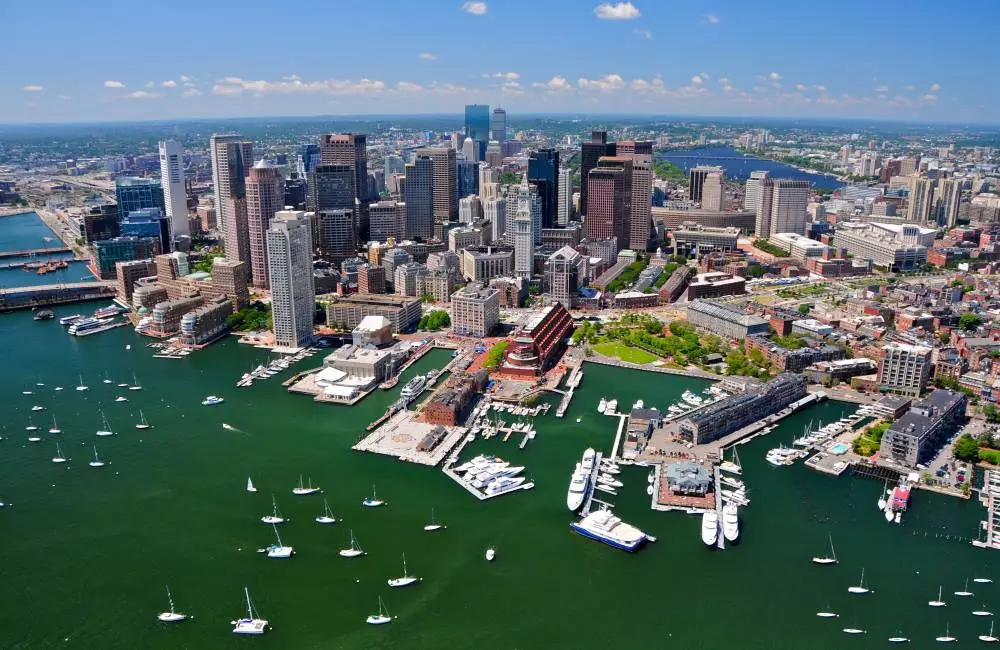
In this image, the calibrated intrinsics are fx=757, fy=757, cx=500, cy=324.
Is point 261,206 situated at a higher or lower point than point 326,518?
higher

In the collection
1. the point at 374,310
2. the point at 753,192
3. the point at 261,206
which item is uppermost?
the point at 261,206

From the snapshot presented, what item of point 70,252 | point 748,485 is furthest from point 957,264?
point 70,252

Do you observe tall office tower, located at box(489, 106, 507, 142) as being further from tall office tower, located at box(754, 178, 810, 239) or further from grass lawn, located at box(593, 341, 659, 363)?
grass lawn, located at box(593, 341, 659, 363)

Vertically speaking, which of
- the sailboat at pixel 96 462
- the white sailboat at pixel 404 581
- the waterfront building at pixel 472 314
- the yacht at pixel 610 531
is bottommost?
the white sailboat at pixel 404 581

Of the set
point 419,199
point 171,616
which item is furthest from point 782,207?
point 171,616

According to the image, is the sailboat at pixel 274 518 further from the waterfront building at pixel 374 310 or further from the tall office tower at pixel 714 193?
the tall office tower at pixel 714 193

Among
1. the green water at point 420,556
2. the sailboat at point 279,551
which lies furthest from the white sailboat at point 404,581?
the sailboat at point 279,551

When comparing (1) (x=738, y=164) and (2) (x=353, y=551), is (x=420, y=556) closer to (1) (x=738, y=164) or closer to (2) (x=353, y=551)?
(2) (x=353, y=551)
